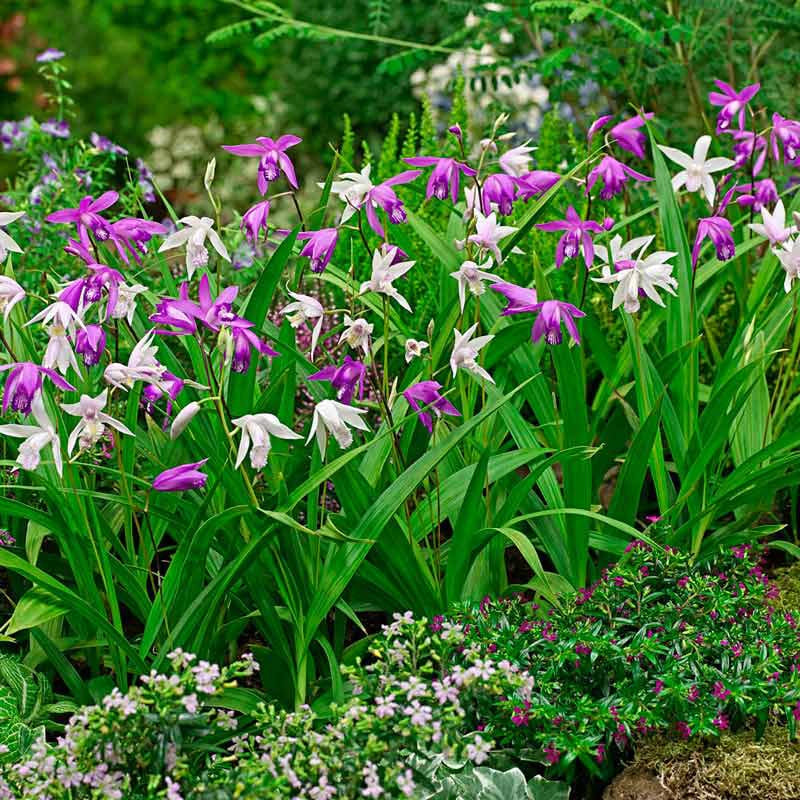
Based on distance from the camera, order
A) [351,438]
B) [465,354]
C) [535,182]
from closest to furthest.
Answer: [351,438] → [465,354] → [535,182]

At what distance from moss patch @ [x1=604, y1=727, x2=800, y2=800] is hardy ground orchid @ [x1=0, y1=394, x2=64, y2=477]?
1160mm

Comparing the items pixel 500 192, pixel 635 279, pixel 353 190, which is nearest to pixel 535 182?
pixel 500 192

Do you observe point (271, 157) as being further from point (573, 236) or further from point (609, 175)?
point (609, 175)

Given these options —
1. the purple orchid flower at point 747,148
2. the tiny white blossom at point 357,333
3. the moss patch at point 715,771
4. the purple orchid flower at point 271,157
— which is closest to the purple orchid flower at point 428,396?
the tiny white blossom at point 357,333

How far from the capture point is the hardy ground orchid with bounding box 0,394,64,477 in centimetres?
192

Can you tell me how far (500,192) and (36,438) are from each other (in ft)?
3.43

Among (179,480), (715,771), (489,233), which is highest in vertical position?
(489,233)

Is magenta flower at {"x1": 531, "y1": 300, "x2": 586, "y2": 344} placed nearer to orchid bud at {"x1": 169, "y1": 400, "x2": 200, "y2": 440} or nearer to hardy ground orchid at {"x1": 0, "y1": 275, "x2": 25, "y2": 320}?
orchid bud at {"x1": 169, "y1": 400, "x2": 200, "y2": 440}

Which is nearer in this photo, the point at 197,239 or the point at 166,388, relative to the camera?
the point at 166,388

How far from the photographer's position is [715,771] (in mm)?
2055

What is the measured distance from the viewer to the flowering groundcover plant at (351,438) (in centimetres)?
211

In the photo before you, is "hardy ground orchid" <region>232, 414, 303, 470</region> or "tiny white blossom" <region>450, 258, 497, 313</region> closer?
"hardy ground orchid" <region>232, 414, 303, 470</region>

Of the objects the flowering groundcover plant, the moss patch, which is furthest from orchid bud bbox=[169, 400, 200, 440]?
the moss patch

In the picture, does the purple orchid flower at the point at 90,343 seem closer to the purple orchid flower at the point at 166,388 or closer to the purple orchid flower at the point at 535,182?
the purple orchid flower at the point at 166,388
